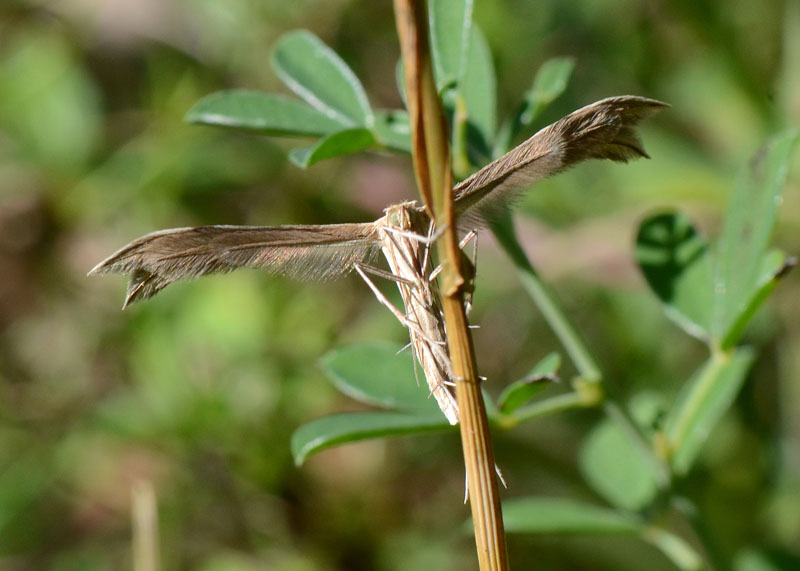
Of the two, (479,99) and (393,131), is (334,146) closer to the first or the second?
(393,131)

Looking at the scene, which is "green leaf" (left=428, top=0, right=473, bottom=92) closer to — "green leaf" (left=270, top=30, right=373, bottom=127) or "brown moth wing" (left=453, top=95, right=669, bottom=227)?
"green leaf" (left=270, top=30, right=373, bottom=127)

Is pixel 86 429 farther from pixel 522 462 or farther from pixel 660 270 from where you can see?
pixel 660 270

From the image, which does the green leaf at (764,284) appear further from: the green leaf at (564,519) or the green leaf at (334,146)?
the green leaf at (334,146)

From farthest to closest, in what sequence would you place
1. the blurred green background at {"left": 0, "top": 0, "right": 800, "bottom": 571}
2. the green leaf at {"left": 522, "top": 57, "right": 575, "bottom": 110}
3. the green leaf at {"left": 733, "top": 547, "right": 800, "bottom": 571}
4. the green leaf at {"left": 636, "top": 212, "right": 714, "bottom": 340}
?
the blurred green background at {"left": 0, "top": 0, "right": 800, "bottom": 571} → the green leaf at {"left": 733, "top": 547, "right": 800, "bottom": 571} → the green leaf at {"left": 636, "top": 212, "right": 714, "bottom": 340} → the green leaf at {"left": 522, "top": 57, "right": 575, "bottom": 110}

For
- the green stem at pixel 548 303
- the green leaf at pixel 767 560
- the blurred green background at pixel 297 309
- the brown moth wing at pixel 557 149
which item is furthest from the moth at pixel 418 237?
the blurred green background at pixel 297 309

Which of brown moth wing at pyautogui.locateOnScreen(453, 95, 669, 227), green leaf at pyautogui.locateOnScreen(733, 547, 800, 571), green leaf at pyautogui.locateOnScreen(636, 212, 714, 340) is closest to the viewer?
brown moth wing at pyautogui.locateOnScreen(453, 95, 669, 227)

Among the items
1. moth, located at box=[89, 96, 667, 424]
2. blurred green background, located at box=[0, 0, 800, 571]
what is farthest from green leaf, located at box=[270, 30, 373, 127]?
blurred green background, located at box=[0, 0, 800, 571]
